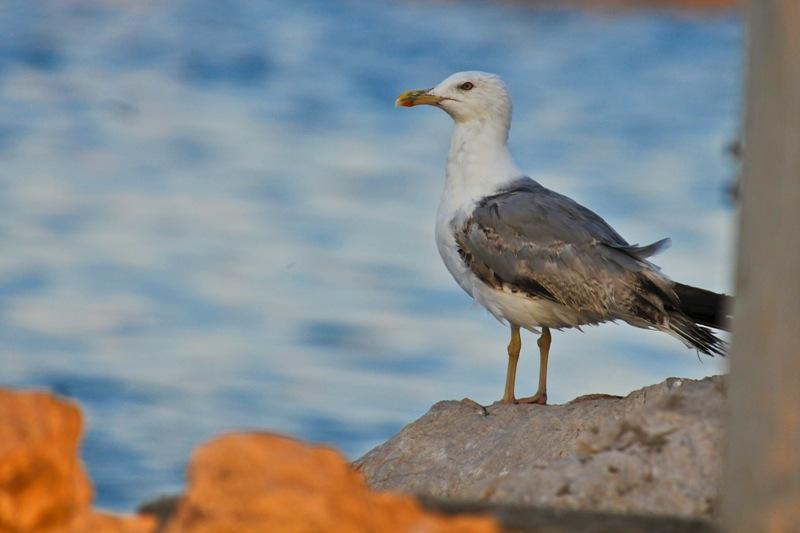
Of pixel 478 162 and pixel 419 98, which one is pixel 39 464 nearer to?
pixel 478 162

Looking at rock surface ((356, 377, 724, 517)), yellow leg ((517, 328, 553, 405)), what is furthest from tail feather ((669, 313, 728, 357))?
rock surface ((356, 377, 724, 517))

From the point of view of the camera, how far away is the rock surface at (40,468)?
4.38m

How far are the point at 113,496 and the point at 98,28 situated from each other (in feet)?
79.7

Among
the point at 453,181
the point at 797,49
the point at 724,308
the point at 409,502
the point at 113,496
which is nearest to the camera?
the point at 797,49

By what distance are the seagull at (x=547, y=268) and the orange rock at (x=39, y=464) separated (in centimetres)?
340

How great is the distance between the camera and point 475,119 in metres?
8.42

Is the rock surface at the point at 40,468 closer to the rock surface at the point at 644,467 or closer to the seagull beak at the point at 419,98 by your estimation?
the rock surface at the point at 644,467

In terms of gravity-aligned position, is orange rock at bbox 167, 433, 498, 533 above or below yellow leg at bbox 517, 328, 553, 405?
below

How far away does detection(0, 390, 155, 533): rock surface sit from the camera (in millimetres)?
4383

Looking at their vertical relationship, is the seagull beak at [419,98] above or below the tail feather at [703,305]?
above

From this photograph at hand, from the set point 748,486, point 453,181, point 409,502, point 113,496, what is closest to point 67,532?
point 409,502

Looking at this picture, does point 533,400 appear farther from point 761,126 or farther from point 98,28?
point 98,28

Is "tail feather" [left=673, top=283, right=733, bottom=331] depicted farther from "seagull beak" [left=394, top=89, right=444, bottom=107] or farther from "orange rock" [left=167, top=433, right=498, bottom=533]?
"orange rock" [left=167, top=433, right=498, bottom=533]

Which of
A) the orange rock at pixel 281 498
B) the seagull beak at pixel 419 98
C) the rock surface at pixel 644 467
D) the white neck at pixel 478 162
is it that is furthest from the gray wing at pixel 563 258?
the orange rock at pixel 281 498
